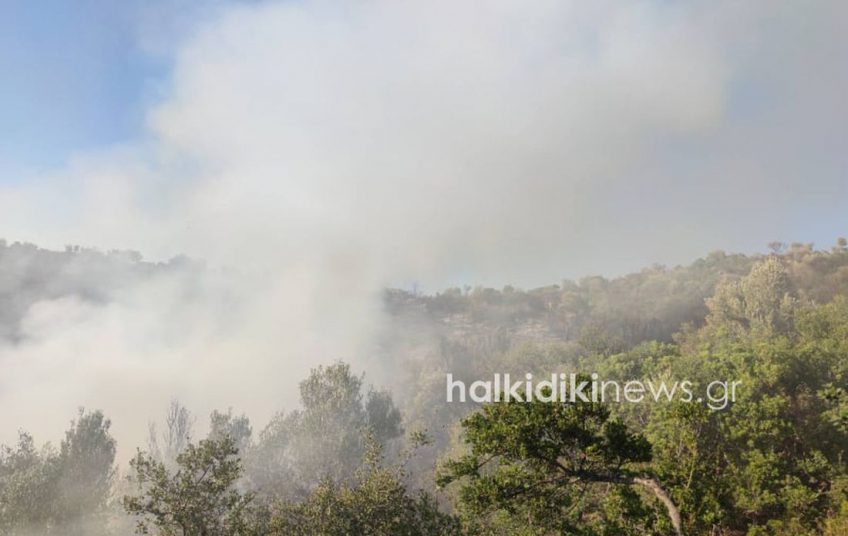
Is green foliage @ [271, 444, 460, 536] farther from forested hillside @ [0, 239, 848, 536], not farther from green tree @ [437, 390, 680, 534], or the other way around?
green tree @ [437, 390, 680, 534]

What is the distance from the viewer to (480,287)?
611ft

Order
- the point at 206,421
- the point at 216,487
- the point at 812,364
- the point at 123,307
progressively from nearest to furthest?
the point at 216,487 < the point at 812,364 < the point at 206,421 < the point at 123,307

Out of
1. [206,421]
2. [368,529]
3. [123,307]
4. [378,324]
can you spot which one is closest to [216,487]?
[368,529]

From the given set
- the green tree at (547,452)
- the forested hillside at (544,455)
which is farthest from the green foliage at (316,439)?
the green tree at (547,452)

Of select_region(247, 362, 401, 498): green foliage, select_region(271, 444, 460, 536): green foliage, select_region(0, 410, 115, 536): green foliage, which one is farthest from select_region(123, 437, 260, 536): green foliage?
select_region(247, 362, 401, 498): green foliage

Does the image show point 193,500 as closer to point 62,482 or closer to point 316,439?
point 62,482

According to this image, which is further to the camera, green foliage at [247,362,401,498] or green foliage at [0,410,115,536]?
green foliage at [247,362,401,498]

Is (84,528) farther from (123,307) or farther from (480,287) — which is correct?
(480,287)

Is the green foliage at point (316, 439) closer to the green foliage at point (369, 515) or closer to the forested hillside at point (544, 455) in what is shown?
the forested hillside at point (544, 455)

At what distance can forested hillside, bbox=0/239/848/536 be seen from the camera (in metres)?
18.8

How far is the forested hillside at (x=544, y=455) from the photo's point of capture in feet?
61.6

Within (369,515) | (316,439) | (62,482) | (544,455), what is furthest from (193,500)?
(316,439)

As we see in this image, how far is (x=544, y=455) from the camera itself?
1839 cm

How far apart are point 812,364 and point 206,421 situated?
102764 millimetres
